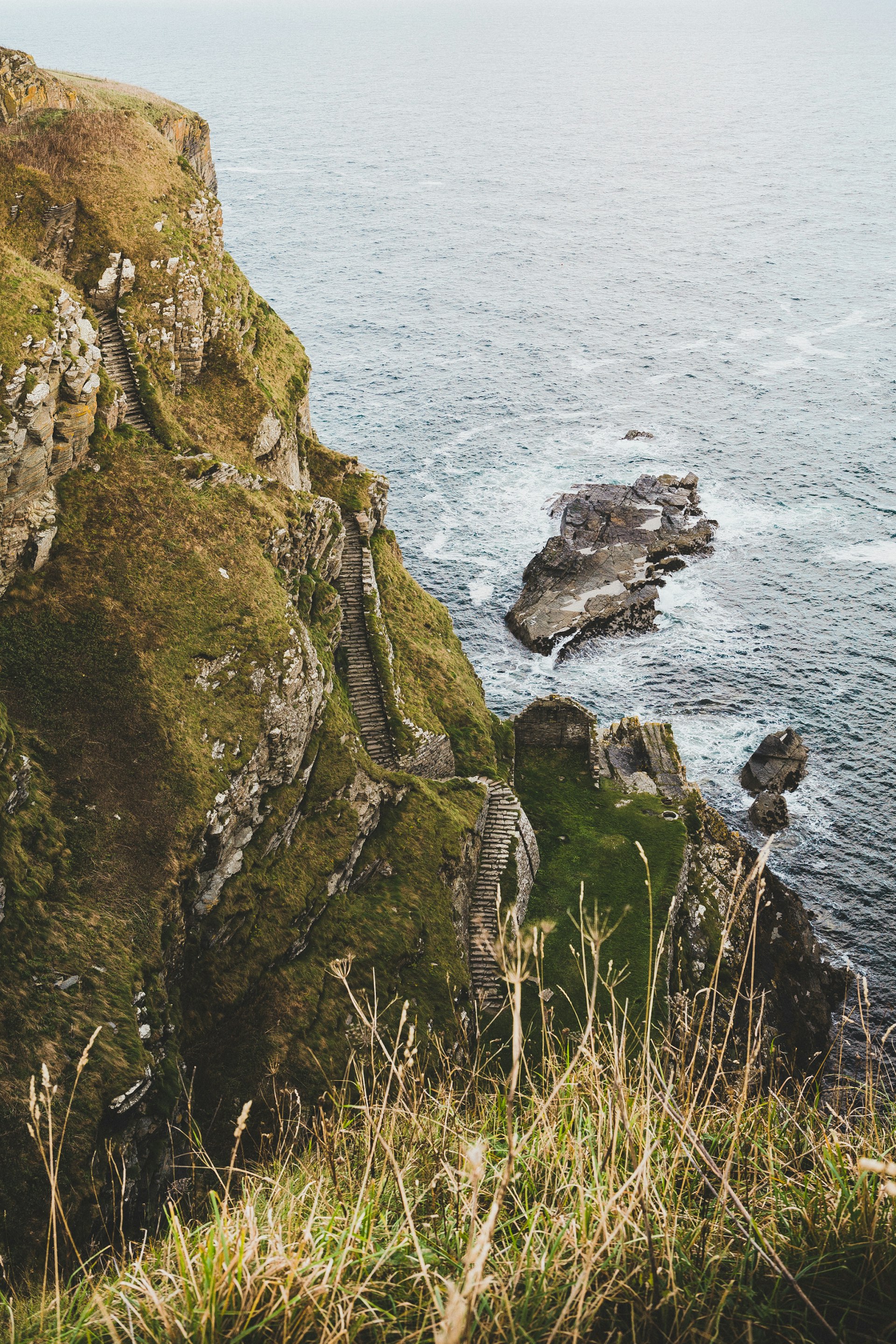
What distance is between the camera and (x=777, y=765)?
62562 millimetres

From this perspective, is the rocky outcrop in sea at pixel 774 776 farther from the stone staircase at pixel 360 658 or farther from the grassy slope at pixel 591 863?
the stone staircase at pixel 360 658

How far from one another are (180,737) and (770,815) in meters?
39.5

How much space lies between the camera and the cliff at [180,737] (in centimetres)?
2900

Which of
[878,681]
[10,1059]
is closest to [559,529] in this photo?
[878,681]

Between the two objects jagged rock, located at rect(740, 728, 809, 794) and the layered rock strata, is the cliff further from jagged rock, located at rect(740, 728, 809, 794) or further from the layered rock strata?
jagged rock, located at rect(740, 728, 809, 794)

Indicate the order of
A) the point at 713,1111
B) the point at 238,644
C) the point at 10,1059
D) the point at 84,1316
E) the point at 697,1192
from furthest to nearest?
the point at 238,644 → the point at 10,1059 → the point at 713,1111 → the point at 697,1192 → the point at 84,1316

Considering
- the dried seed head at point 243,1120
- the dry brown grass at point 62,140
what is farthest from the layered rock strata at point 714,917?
the dry brown grass at point 62,140

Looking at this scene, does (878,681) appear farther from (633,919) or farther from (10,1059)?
(10,1059)

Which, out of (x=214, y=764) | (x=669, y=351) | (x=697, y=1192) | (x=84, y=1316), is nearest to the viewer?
(x=84, y=1316)

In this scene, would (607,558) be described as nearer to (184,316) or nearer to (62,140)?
(184,316)

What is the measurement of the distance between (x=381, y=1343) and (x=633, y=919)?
1536 inches

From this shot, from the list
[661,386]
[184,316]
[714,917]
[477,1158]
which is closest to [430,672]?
[714,917]

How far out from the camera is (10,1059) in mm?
25562

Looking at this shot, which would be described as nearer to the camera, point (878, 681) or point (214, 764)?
point (214, 764)
